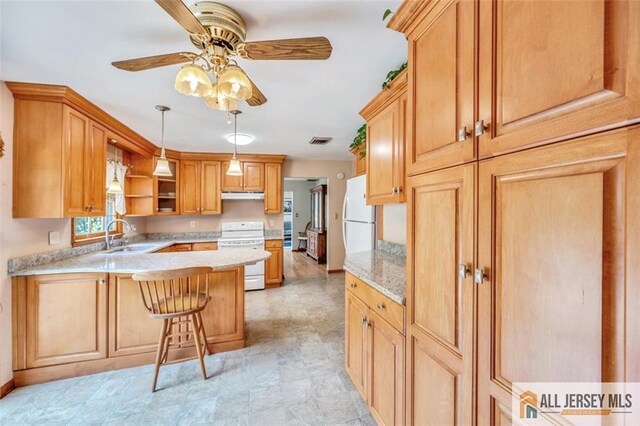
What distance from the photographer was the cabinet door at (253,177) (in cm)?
493

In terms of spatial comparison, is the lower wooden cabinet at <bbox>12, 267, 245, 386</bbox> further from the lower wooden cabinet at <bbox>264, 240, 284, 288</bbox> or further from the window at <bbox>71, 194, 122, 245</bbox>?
the lower wooden cabinet at <bbox>264, 240, 284, 288</bbox>

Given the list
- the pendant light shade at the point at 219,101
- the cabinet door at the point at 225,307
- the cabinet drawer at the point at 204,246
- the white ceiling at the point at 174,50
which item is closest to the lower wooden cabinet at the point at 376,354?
the cabinet door at the point at 225,307

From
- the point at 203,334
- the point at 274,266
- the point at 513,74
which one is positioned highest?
the point at 513,74

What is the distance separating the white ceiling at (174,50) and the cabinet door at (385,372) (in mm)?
1657

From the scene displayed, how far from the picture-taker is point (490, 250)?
0.85 meters

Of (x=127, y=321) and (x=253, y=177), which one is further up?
(x=253, y=177)

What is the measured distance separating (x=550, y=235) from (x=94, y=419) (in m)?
2.72

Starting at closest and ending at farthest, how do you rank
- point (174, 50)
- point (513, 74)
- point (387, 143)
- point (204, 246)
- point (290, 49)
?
1. point (513, 74)
2. point (290, 49)
3. point (174, 50)
4. point (387, 143)
5. point (204, 246)

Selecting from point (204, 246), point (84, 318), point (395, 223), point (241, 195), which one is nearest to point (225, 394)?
point (84, 318)

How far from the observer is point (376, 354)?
1625mm

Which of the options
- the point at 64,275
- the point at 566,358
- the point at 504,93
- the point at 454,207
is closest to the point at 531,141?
the point at 504,93

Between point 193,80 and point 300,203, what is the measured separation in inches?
323

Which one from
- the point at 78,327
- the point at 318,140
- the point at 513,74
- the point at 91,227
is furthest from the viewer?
the point at 318,140

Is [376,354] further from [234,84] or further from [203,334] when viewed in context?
[234,84]
